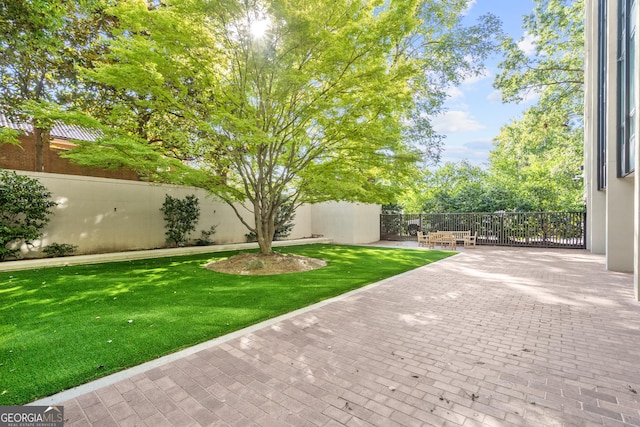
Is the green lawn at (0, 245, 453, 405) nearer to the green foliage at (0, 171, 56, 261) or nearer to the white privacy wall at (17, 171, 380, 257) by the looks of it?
the green foliage at (0, 171, 56, 261)

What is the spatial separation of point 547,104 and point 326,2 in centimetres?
1707

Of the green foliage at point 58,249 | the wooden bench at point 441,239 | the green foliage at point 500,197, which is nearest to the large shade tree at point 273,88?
the green foliage at point 58,249

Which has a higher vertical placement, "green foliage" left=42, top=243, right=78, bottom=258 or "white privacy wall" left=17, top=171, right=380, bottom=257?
"white privacy wall" left=17, top=171, right=380, bottom=257

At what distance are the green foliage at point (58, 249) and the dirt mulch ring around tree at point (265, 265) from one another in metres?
4.65

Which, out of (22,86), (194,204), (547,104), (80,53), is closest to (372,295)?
(194,204)

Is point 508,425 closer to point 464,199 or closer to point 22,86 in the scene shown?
point 22,86

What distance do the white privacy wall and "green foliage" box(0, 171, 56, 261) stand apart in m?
0.40

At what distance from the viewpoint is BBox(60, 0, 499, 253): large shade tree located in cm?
701

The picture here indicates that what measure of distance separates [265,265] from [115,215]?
6.39 m

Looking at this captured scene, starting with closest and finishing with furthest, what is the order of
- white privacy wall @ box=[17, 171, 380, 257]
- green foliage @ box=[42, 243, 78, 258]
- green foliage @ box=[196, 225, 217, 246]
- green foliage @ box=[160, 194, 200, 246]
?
green foliage @ box=[42, 243, 78, 258] < white privacy wall @ box=[17, 171, 380, 257] < green foliage @ box=[160, 194, 200, 246] < green foliage @ box=[196, 225, 217, 246]

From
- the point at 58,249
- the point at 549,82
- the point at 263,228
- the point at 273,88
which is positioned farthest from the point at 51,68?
the point at 549,82

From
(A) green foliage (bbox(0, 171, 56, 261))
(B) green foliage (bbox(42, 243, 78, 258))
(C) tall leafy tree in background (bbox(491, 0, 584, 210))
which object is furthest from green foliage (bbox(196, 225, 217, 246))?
(C) tall leafy tree in background (bbox(491, 0, 584, 210))

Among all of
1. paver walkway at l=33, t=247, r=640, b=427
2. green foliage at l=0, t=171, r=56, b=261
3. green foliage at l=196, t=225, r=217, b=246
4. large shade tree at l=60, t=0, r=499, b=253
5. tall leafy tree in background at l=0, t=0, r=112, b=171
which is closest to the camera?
paver walkway at l=33, t=247, r=640, b=427

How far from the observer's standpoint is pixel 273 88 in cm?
856
